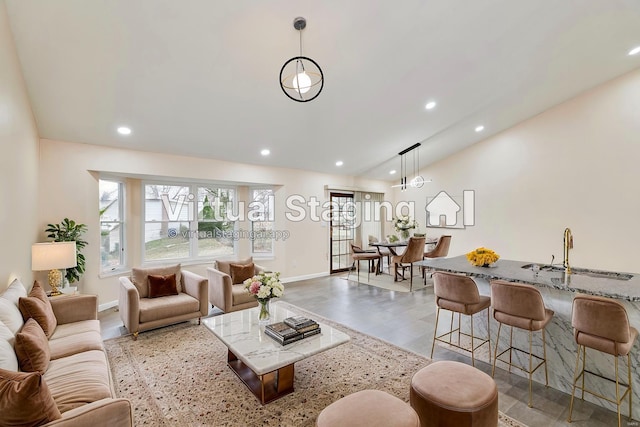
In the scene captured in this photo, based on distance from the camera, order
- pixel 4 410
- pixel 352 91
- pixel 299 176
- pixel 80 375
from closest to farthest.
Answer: pixel 4 410 < pixel 80 375 < pixel 352 91 < pixel 299 176

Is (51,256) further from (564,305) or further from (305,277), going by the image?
(564,305)

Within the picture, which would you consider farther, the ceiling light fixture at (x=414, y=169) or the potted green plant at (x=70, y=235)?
the ceiling light fixture at (x=414, y=169)

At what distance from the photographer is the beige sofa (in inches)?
49.8

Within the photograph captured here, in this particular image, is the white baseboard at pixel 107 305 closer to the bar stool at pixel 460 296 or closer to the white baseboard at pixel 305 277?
the white baseboard at pixel 305 277

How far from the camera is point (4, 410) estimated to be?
1219 millimetres

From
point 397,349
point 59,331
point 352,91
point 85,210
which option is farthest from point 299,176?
point 59,331

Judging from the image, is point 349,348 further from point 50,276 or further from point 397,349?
point 50,276

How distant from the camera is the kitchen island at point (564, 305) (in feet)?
7.02

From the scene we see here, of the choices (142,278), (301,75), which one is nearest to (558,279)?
(301,75)

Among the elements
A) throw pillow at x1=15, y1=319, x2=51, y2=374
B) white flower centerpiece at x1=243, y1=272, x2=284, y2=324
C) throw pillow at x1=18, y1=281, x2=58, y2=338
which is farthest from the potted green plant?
white flower centerpiece at x1=243, y1=272, x2=284, y2=324

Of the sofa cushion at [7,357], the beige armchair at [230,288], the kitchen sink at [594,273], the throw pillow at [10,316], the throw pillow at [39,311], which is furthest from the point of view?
Answer: the beige armchair at [230,288]

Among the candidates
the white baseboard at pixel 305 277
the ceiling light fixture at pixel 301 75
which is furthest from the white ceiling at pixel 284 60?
the white baseboard at pixel 305 277

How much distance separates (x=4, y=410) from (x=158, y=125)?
368 centimetres

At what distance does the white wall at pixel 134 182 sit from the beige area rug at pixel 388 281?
949 mm
